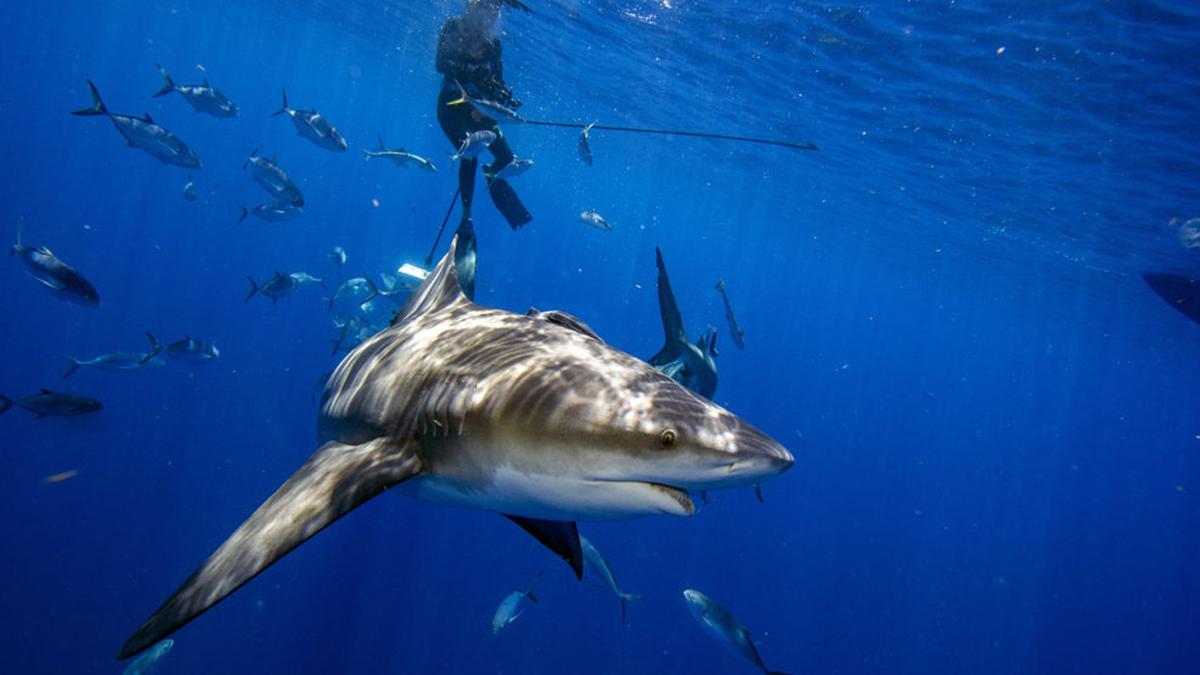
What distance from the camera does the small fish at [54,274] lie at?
21.3ft

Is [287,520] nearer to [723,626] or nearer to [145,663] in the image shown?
[723,626]

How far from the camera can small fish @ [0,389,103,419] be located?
6.18 metres

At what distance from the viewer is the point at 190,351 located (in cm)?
768

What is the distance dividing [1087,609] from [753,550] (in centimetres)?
5672

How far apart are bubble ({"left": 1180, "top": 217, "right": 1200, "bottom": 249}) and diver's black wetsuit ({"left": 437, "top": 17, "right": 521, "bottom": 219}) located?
20.7 meters

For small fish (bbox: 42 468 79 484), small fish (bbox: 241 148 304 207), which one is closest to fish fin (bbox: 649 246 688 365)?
small fish (bbox: 241 148 304 207)

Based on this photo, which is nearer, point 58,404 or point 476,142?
point 58,404

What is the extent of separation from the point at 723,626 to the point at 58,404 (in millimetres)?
7591

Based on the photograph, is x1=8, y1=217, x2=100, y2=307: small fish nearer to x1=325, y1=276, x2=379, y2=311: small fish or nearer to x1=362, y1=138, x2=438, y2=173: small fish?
x1=325, y1=276, x2=379, y2=311: small fish

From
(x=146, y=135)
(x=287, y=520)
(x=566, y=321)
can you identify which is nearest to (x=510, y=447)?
(x=287, y=520)

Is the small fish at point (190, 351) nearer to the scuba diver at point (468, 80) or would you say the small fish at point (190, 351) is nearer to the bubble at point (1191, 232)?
the scuba diver at point (468, 80)

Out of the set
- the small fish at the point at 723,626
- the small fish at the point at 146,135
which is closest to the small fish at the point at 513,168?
the small fish at the point at 146,135

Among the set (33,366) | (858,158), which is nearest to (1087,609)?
(858,158)

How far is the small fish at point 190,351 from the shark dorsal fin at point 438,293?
5189 mm
